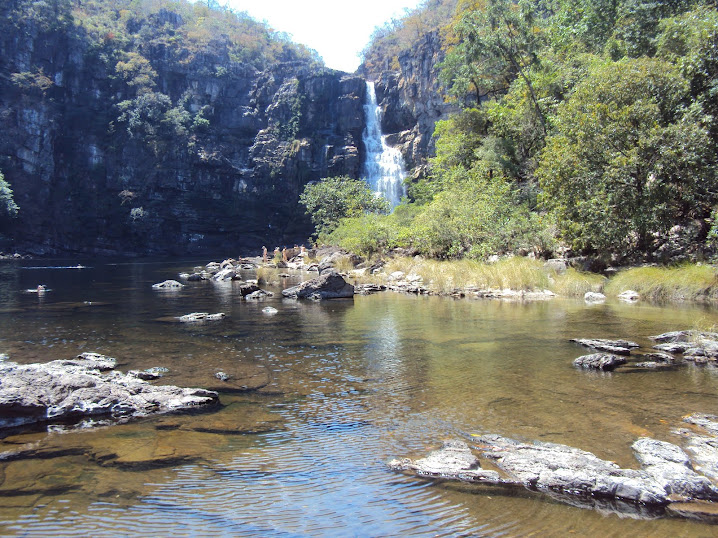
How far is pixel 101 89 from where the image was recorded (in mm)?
67250

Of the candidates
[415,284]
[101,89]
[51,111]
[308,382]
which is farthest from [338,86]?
[308,382]

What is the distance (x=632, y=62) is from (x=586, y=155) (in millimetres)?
3690

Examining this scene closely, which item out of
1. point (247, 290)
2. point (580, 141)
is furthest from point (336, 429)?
point (580, 141)

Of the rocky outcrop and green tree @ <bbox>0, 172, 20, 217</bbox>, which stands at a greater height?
green tree @ <bbox>0, 172, 20, 217</bbox>

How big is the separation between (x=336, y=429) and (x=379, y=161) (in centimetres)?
5615

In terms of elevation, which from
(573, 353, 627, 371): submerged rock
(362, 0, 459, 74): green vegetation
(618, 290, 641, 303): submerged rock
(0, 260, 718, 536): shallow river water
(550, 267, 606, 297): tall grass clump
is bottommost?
(0, 260, 718, 536): shallow river water

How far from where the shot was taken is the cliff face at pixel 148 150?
6200 cm

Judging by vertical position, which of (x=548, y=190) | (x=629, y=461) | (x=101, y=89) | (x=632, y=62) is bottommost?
(x=629, y=461)

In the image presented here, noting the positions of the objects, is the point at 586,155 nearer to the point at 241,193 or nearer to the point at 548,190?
the point at 548,190

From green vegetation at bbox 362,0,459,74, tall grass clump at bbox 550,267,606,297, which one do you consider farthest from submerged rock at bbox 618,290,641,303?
green vegetation at bbox 362,0,459,74

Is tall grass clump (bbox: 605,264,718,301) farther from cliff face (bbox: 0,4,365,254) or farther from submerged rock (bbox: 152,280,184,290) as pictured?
cliff face (bbox: 0,4,365,254)

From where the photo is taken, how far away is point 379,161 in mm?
59500

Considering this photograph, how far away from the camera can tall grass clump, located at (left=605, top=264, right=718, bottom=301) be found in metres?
14.8

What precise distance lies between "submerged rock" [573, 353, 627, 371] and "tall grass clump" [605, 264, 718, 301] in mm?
9079
